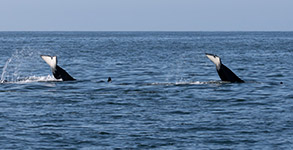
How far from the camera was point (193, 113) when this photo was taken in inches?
779

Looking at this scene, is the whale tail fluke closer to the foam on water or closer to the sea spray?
the foam on water

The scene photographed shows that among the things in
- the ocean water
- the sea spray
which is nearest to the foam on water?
the sea spray

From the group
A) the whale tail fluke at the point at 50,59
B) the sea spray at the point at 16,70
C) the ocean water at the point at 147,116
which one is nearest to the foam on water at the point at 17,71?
the sea spray at the point at 16,70

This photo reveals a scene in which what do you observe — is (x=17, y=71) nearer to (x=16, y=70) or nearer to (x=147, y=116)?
(x=16, y=70)

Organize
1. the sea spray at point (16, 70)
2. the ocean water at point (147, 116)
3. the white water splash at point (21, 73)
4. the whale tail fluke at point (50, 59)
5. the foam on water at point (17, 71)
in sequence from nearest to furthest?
the ocean water at point (147, 116)
the whale tail fluke at point (50, 59)
the white water splash at point (21, 73)
the foam on water at point (17, 71)
the sea spray at point (16, 70)

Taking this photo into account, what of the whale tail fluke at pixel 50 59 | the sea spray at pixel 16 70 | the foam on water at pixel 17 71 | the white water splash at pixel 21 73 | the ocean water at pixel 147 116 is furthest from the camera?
the sea spray at pixel 16 70

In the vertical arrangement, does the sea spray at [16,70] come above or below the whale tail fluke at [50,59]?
below

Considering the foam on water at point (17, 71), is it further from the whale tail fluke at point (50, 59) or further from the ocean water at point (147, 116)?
the ocean water at point (147, 116)

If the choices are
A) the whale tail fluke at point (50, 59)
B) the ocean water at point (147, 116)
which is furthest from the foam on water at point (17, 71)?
the ocean water at point (147, 116)

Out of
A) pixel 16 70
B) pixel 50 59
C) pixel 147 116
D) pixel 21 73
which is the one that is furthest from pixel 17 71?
pixel 147 116

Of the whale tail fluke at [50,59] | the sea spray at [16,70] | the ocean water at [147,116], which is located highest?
the whale tail fluke at [50,59]

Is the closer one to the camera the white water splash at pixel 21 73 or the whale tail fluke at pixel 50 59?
the whale tail fluke at pixel 50 59

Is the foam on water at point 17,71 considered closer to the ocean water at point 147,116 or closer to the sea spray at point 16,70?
the sea spray at point 16,70

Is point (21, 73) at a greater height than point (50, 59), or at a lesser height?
lesser
